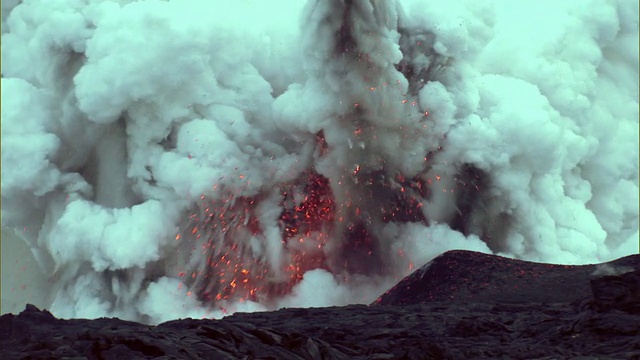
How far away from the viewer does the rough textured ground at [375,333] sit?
14020 mm

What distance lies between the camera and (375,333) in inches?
661

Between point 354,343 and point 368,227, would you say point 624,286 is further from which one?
point 368,227

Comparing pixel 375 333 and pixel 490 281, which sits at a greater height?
pixel 490 281

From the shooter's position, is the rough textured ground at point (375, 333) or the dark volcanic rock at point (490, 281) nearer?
the rough textured ground at point (375, 333)

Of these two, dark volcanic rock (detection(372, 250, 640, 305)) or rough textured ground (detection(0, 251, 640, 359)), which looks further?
dark volcanic rock (detection(372, 250, 640, 305))

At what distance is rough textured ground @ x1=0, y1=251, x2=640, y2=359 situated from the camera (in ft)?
46.0

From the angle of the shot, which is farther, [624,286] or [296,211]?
[296,211]

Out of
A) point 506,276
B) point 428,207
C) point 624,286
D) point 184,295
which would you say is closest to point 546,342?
point 624,286

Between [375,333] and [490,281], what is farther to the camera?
[490,281]

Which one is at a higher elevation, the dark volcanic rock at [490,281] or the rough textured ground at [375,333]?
the dark volcanic rock at [490,281]

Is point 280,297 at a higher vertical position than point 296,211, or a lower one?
lower

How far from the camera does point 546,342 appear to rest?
1627 centimetres

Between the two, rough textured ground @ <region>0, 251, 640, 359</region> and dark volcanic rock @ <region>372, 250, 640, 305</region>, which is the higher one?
dark volcanic rock @ <region>372, 250, 640, 305</region>

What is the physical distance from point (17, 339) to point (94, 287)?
107 feet
